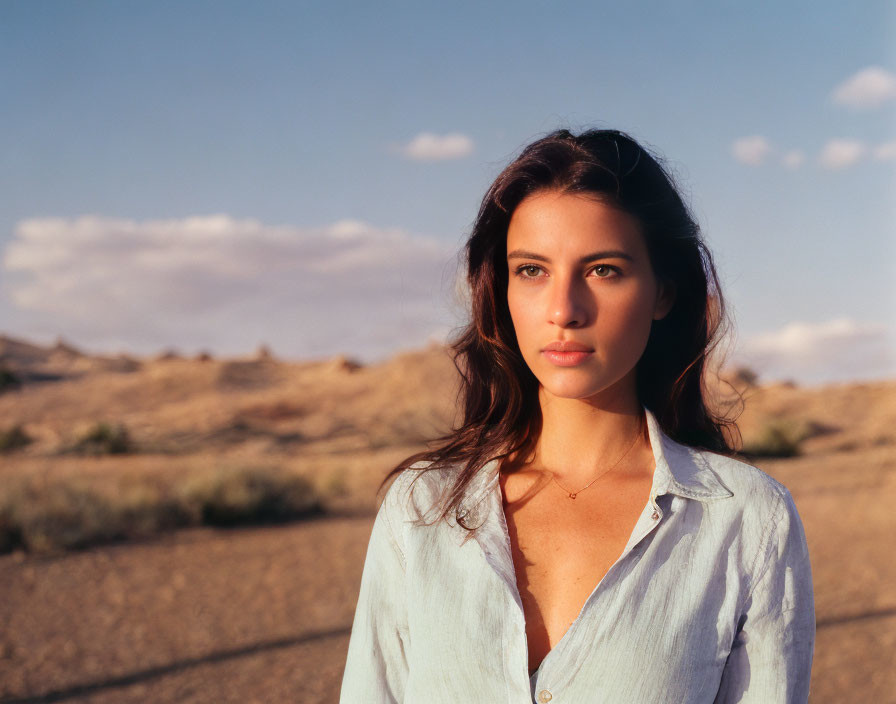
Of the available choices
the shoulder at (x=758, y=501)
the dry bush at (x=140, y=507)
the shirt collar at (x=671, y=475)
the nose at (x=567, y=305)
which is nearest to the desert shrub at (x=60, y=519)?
the dry bush at (x=140, y=507)

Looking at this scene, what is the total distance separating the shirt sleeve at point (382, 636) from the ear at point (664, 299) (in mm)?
834

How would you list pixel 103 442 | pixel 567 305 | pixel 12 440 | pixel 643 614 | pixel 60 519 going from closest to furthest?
pixel 643 614 < pixel 567 305 < pixel 60 519 < pixel 103 442 < pixel 12 440

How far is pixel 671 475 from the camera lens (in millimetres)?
1947

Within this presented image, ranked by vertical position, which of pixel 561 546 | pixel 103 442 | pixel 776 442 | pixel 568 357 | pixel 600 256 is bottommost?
pixel 776 442

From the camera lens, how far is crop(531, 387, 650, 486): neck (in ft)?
7.02

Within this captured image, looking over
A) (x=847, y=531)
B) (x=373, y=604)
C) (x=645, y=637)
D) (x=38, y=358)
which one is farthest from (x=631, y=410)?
(x=38, y=358)

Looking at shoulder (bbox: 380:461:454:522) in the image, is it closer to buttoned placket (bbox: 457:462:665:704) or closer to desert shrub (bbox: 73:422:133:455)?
buttoned placket (bbox: 457:462:665:704)

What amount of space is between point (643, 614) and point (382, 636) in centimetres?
60

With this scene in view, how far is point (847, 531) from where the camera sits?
1220 cm

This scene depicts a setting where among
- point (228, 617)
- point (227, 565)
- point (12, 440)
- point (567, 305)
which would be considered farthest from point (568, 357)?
point (12, 440)

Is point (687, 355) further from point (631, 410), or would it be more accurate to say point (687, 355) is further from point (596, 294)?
point (596, 294)

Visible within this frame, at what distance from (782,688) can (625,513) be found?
1.59 feet

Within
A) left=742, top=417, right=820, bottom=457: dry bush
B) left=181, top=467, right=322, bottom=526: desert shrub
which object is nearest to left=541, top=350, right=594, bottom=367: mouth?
left=181, top=467, right=322, bottom=526: desert shrub

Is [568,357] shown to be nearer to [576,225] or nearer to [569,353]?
[569,353]
